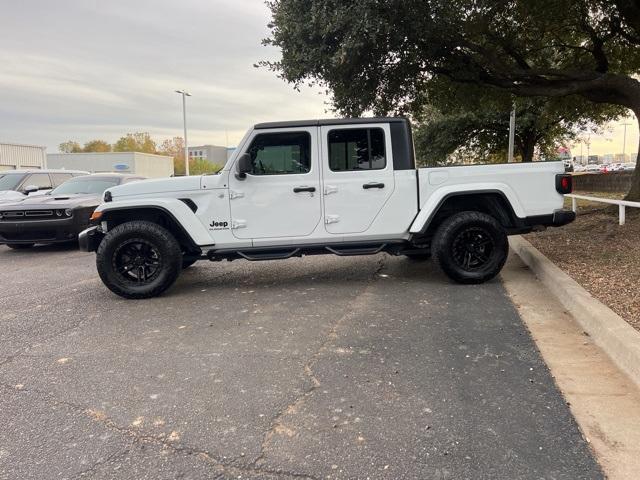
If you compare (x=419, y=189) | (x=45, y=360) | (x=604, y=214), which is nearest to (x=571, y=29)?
(x=604, y=214)

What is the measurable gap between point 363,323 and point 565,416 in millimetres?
2086

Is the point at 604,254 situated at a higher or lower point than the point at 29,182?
lower

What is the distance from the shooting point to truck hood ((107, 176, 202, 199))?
5871 mm

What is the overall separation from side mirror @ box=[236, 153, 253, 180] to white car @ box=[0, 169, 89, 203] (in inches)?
297

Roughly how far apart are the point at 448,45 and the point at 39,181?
10.2m

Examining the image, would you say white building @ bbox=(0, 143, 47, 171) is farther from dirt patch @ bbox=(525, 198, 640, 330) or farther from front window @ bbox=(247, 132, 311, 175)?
dirt patch @ bbox=(525, 198, 640, 330)

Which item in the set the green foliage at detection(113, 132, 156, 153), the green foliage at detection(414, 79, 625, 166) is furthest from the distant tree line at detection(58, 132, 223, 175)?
the green foliage at detection(414, 79, 625, 166)

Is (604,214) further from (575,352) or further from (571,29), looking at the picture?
(575,352)

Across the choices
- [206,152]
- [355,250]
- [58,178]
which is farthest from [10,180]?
[206,152]

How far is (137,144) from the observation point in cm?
8856

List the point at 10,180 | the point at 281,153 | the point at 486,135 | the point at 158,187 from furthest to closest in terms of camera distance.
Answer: the point at 486,135 → the point at 10,180 → the point at 281,153 → the point at 158,187

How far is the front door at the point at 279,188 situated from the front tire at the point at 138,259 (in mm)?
829

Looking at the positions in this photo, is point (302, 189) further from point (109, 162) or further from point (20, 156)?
point (109, 162)

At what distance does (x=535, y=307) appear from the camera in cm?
517
